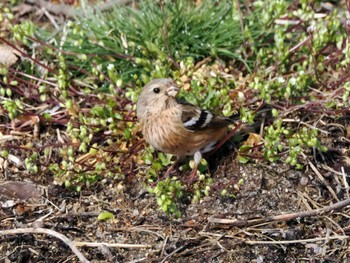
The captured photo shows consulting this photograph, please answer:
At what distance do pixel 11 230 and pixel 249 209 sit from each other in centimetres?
169

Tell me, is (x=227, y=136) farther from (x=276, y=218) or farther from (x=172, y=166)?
(x=276, y=218)

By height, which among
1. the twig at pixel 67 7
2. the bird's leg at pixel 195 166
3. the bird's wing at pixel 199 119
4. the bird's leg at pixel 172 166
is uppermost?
the twig at pixel 67 7

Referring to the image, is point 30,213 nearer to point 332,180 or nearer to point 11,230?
point 11,230

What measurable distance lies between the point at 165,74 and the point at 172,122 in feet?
1.98

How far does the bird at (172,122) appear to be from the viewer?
5309 millimetres

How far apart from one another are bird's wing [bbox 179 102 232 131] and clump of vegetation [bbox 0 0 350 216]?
12cm

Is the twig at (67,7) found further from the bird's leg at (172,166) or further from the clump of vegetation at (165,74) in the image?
the bird's leg at (172,166)

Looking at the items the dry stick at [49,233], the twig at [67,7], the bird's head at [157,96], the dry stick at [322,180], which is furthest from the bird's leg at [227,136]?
the twig at [67,7]

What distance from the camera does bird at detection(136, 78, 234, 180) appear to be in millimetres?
5309

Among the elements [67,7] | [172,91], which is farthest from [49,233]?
[67,7]

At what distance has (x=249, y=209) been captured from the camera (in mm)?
5137

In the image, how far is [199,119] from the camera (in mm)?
5363

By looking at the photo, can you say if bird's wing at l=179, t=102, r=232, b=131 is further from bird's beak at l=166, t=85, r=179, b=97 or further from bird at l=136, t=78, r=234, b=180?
bird's beak at l=166, t=85, r=179, b=97

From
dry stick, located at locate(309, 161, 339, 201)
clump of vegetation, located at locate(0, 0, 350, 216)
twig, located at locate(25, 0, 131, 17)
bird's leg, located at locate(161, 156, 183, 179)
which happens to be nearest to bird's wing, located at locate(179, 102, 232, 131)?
clump of vegetation, located at locate(0, 0, 350, 216)
